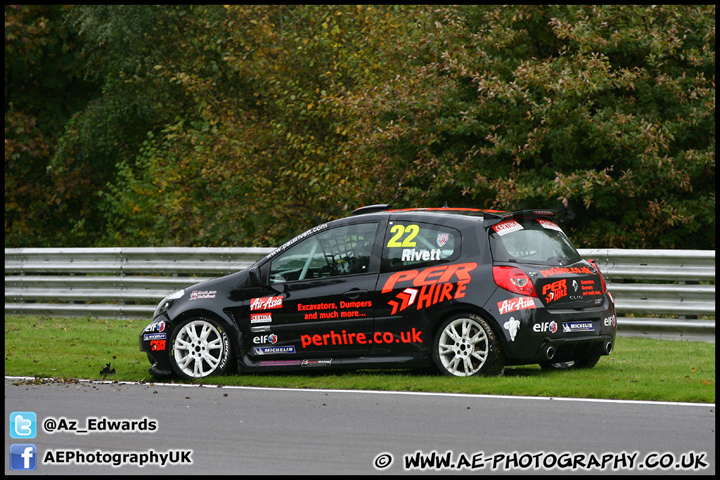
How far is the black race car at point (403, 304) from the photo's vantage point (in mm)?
9359

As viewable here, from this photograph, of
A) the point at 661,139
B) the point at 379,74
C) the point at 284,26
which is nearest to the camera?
the point at 661,139

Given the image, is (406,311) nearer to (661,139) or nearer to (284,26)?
(661,139)

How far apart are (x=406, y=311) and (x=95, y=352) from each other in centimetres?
454

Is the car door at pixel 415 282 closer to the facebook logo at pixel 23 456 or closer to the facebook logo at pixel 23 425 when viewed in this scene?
the facebook logo at pixel 23 425

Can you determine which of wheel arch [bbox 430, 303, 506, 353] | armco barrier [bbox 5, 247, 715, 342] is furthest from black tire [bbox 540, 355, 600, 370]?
armco barrier [bbox 5, 247, 715, 342]

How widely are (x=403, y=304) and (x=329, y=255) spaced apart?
95cm

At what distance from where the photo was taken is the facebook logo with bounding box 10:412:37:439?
7348 millimetres

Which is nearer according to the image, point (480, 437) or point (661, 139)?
point (480, 437)

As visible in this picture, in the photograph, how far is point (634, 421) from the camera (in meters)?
7.56

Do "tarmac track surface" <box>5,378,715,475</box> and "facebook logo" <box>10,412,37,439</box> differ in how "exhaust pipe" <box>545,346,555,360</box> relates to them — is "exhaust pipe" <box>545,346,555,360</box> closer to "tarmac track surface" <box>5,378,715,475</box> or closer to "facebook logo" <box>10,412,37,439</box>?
"tarmac track surface" <box>5,378,715,475</box>

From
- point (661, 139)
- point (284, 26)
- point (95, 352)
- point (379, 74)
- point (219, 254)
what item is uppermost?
point (284, 26)

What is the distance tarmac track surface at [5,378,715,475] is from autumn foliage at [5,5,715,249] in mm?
7636

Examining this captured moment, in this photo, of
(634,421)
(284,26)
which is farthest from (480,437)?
(284,26)

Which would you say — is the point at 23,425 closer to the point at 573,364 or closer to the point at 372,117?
the point at 573,364
